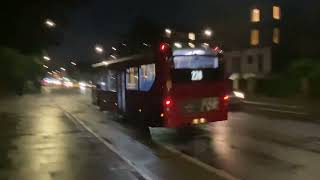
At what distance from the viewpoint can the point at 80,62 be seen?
174 meters

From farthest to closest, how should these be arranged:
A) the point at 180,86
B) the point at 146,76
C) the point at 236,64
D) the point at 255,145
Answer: the point at 236,64 → the point at 146,76 → the point at 180,86 → the point at 255,145

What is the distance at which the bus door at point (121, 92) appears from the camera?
22.9m

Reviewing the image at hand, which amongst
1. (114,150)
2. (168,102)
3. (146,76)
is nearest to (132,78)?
(146,76)

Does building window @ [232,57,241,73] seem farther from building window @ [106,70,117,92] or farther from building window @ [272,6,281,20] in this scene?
building window @ [106,70,117,92]

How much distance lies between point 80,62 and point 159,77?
519 ft

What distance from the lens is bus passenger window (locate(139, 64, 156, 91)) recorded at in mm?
18308

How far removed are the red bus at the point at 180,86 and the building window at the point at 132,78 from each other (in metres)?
0.50

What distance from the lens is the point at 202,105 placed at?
59.9 feet

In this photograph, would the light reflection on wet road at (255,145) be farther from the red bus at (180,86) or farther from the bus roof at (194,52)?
the bus roof at (194,52)

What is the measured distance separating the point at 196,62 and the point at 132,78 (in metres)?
3.67

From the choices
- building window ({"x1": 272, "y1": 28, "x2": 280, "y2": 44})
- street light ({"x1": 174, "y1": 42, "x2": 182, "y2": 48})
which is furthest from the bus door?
building window ({"x1": 272, "y1": 28, "x2": 280, "y2": 44})

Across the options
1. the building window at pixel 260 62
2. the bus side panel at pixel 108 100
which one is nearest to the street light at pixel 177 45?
the bus side panel at pixel 108 100

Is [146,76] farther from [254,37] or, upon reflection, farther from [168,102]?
[254,37]

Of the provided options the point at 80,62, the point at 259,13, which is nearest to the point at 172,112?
the point at 259,13
